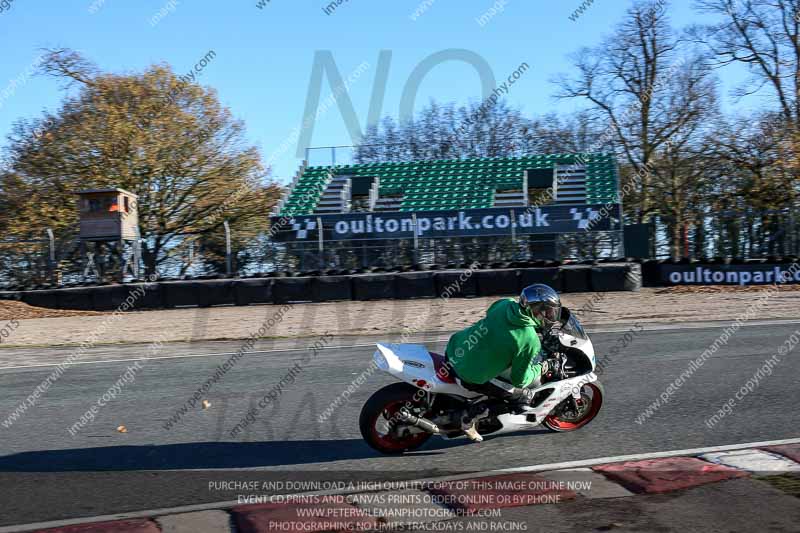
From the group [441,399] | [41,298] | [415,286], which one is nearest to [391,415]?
[441,399]

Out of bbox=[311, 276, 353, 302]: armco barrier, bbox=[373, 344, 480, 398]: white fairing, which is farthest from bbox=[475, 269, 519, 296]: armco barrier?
bbox=[373, 344, 480, 398]: white fairing

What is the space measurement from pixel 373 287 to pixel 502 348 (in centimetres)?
1480

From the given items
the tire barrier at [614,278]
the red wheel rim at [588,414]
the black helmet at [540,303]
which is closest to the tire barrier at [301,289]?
the tire barrier at [614,278]

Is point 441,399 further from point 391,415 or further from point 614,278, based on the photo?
point 614,278

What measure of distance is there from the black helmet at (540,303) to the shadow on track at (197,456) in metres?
1.41

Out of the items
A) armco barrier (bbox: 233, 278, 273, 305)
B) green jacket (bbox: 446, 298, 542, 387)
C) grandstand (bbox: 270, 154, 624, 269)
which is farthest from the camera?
grandstand (bbox: 270, 154, 624, 269)

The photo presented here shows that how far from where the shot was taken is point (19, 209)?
106ft

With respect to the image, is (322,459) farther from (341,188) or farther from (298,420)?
(341,188)

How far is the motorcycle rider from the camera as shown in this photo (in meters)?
6.12

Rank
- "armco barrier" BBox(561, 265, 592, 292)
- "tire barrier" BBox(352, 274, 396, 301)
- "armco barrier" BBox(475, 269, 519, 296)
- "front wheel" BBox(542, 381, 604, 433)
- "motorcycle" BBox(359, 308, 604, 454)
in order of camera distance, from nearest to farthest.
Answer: "motorcycle" BBox(359, 308, 604, 454) → "front wheel" BBox(542, 381, 604, 433) → "armco barrier" BBox(561, 265, 592, 292) → "armco barrier" BBox(475, 269, 519, 296) → "tire barrier" BBox(352, 274, 396, 301)

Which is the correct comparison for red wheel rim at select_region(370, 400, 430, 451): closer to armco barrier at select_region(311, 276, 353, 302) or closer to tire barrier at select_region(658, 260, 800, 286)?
armco barrier at select_region(311, 276, 353, 302)

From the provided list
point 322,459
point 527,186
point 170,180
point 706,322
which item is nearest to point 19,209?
point 170,180

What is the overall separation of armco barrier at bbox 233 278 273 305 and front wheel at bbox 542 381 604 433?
48.7ft

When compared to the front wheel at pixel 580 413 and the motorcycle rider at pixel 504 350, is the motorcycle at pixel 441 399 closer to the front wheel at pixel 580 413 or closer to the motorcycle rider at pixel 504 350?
the motorcycle rider at pixel 504 350
